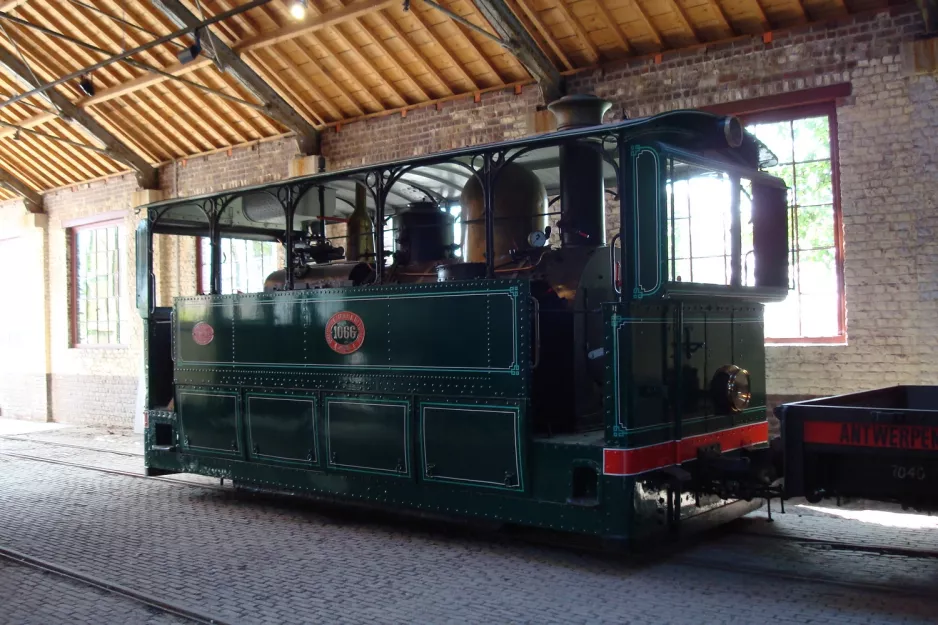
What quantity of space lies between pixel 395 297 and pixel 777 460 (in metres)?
3.00

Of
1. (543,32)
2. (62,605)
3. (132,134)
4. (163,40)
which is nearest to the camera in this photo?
(62,605)

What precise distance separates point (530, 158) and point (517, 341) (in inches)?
74.3

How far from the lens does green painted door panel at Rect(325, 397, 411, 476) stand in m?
6.55

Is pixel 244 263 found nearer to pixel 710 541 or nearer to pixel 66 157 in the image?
pixel 66 157

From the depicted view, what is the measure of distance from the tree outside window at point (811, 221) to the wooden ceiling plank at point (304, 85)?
624 centimetres

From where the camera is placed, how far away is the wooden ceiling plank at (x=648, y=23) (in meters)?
8.85

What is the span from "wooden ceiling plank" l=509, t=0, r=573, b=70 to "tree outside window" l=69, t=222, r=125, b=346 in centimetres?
993

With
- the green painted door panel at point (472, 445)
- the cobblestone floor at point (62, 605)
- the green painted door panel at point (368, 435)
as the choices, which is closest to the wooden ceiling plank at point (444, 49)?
the green painted door panel at point (368, 435)

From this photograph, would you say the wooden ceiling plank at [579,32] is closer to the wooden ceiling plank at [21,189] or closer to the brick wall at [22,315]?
the brick wall at [22,315]

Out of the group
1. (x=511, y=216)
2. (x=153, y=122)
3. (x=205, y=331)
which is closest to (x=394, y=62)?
(x=205, y=331)

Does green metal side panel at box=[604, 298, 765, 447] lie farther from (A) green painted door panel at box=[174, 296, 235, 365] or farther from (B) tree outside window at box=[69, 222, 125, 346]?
(B) tree outside window at box=[69, 222, 125, 346]

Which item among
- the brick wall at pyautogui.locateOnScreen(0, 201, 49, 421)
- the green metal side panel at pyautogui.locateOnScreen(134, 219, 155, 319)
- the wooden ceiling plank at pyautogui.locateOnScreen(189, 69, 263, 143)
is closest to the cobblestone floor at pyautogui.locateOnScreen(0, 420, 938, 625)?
the green metal side panel at pyautogui.locateOnScreen(134, 219, 155, 319)

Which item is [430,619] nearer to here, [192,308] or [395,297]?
[395,297]

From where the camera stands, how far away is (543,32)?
9.44 metres
